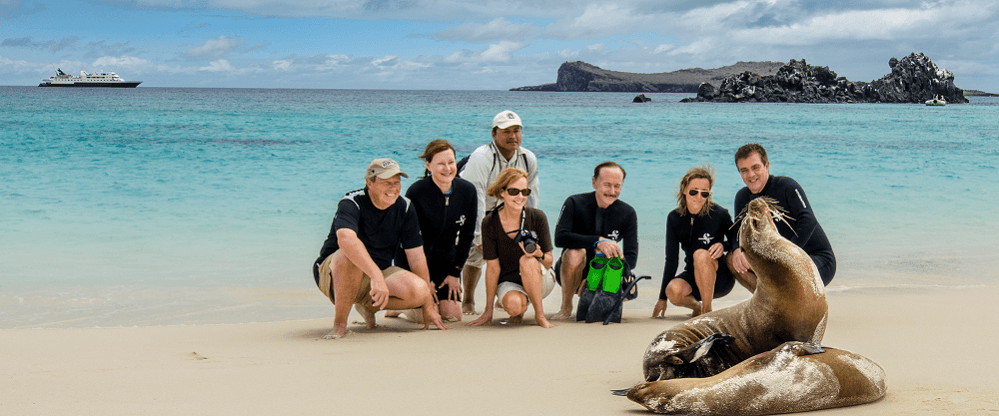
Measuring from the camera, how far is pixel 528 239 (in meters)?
4.82

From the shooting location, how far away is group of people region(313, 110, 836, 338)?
15.2 feet

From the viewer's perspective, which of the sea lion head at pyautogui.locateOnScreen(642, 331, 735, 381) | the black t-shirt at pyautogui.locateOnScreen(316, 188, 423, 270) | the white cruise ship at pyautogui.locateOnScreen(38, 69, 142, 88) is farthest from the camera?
the white cruise ship at pyautogui.locateOnScreen(38, 69, 142, 88)

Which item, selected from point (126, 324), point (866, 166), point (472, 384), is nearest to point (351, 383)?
point (472, 384)

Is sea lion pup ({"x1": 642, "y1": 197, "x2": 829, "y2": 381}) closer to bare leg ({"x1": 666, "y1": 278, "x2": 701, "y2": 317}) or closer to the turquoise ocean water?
bare leg ({"x1": 666, "y1": 278, "x2": 701, "y2": 317})

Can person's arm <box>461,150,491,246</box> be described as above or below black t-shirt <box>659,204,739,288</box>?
above

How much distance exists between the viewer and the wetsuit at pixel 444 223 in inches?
203

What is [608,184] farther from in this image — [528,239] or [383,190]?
[383,190]

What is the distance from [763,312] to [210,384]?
243 centimetres

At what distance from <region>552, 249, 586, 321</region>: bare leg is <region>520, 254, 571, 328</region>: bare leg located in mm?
302

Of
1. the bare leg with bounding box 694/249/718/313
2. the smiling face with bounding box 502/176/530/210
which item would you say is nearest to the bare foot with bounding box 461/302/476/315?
the smiling face with bounding box 502/176/530/210

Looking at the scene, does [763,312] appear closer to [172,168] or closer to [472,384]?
[472,384]

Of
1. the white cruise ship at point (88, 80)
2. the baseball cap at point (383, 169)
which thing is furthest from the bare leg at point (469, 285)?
the white cruise ship at point (88, 80)

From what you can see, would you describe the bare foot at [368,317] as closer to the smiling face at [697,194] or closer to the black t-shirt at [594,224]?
the black t-shirt at [594,224]

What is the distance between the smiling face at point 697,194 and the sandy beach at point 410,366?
80 cm
